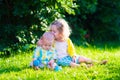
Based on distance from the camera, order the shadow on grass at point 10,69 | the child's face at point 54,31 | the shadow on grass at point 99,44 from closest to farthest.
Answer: the shadow on grass at point 10,69 < the child's face at point 54,31 < the shadow on grass at point 99,44

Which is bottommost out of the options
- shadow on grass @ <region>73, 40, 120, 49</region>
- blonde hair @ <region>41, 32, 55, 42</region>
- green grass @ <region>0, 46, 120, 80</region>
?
shadow on grass @ <region>73, 40, 120, 49</region>

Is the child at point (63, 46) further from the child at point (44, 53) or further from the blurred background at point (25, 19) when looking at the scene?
the blurred background at point (25, 19)

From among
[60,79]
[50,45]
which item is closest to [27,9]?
[50,45]

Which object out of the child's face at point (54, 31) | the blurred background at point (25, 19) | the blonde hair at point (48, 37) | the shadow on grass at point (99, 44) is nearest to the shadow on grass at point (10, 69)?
the blonde hair at point (48, 37)

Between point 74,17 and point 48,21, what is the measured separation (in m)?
2.46

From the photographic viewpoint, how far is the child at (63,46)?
9.14m

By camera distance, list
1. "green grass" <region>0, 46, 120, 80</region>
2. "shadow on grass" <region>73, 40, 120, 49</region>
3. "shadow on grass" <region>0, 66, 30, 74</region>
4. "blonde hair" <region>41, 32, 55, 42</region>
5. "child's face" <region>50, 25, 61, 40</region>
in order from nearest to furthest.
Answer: "green grass" <region>0, 46, 120, 80</region> < "shadow on grass" <region>0, 66, 30, 74</region> < "blonde hair" <region>41, 32, 55, 42</region> < "child's face" <region>50, 25, 61, 40</region> < "shadow on grass" <region>73, 40, 120, 49</region>

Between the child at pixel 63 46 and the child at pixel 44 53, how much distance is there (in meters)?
0.26

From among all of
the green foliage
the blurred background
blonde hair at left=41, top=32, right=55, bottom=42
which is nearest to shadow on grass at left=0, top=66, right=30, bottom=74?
blonde hair at left=41, top=32, right=55, bottom=42

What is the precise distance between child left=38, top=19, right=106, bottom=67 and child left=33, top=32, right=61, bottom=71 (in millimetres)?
257

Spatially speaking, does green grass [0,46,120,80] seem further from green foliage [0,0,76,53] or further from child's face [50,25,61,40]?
green foliage [0,0,76,53]

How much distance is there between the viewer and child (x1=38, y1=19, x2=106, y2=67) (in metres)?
9.14

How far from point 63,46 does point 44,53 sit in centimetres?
58

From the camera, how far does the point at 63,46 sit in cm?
930
